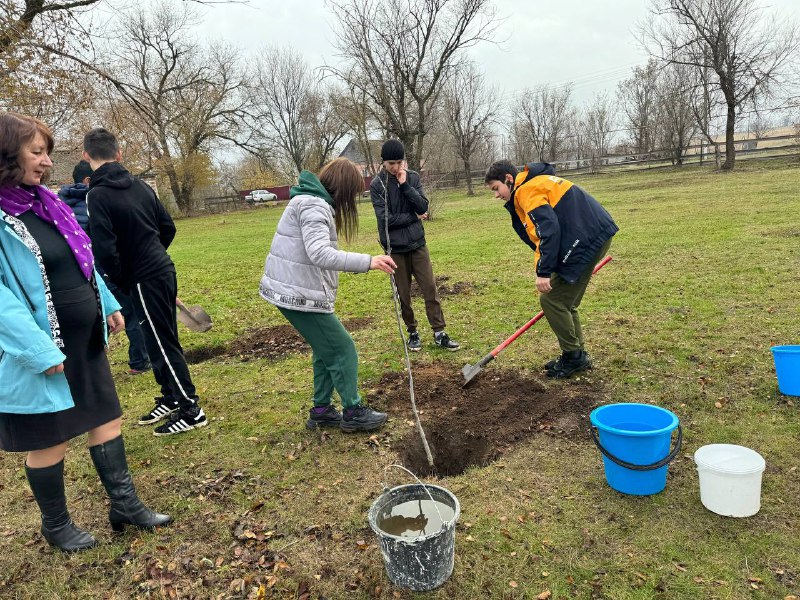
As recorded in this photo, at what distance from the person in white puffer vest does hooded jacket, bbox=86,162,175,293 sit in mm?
1019

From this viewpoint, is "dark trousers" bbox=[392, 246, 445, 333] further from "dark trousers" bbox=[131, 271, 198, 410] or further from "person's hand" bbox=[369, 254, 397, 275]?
"dark trousers" bbox=[131, 271, 198, 410]

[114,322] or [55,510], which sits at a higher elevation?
[114,322]

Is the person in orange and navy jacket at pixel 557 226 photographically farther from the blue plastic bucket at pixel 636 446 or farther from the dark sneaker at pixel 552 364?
the blue plastic bucket at pixel 636 446

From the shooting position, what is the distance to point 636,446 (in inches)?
110

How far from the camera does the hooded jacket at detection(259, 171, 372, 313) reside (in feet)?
10.8

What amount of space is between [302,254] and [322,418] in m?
1.37

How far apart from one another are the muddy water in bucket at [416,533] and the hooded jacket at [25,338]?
160 cm

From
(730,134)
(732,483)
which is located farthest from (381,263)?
(730,134)

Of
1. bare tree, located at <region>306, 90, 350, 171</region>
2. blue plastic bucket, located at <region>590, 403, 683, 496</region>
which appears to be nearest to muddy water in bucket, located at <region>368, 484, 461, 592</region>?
blue plastic bucket, located at <region>590, 403, 683, 496</region>

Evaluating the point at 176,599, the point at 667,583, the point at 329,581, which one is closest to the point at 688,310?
the point at 667,583

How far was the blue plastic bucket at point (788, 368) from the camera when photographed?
3.65 metres

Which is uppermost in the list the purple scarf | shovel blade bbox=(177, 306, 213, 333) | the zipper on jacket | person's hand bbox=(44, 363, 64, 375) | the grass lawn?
the purple scarf

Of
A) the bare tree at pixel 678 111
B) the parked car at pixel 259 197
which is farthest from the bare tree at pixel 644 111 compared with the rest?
the parked car at pixel 259 197

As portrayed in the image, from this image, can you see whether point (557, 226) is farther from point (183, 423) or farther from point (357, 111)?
point (357, 111)
